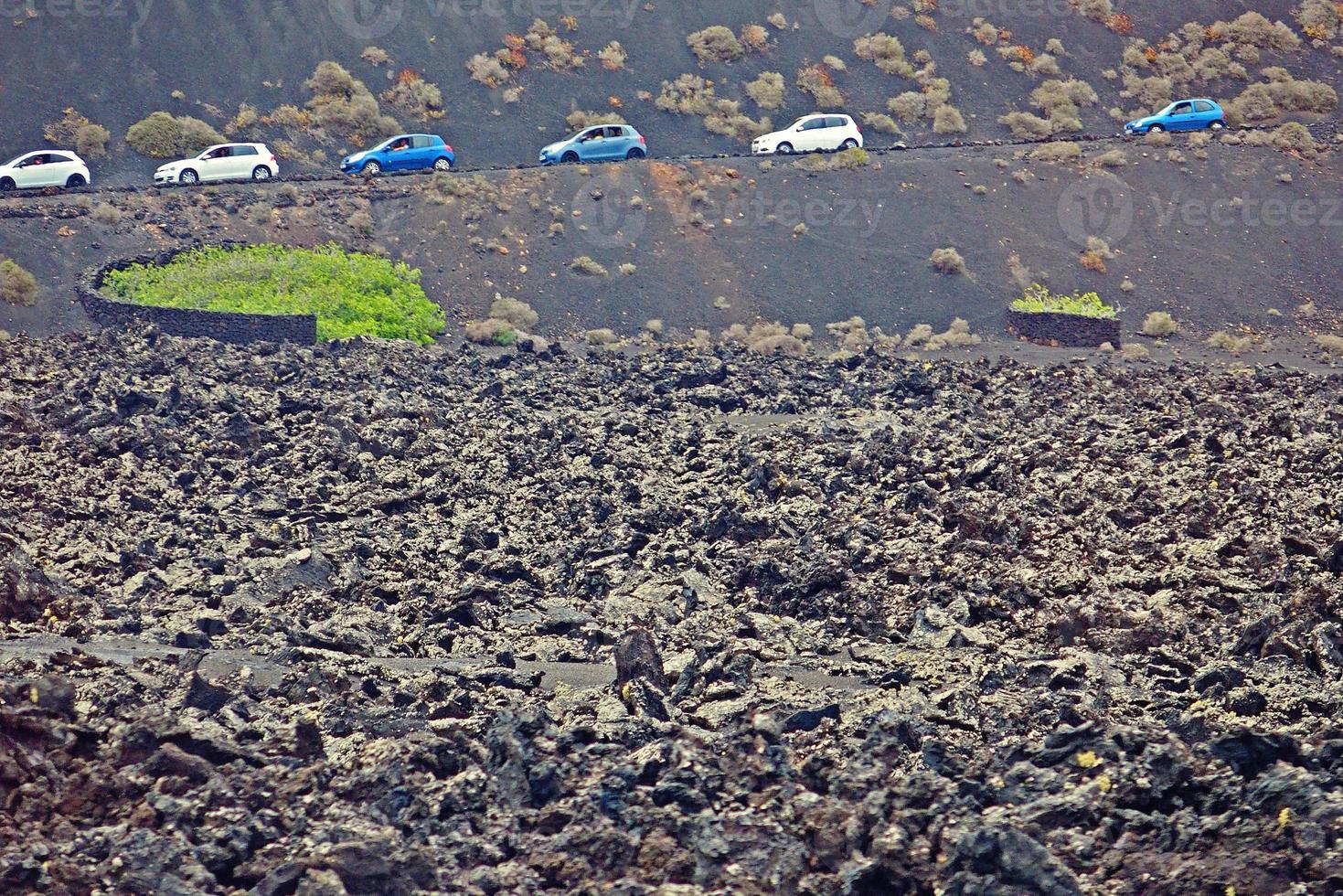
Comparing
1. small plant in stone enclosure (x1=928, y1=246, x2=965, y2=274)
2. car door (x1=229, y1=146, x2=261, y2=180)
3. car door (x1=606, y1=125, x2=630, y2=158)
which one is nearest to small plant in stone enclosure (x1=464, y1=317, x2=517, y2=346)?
car door (x1=229, y1=146, x2=261, y2=180)

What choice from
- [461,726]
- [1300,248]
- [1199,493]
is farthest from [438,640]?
[1300,248]

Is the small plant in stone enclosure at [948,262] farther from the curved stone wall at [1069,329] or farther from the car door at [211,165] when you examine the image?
the car door at [211,165]

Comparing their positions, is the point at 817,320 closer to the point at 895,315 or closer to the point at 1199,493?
the point at 895,315

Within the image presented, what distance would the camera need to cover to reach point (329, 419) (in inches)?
925

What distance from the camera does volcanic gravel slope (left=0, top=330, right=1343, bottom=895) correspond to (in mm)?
8008

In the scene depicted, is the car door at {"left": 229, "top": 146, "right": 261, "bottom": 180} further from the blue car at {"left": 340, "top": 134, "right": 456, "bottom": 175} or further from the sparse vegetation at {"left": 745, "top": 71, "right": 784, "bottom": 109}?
the sparse vegetation at {"left": 745, "top": 71, "right": 784, "bottom": 109}

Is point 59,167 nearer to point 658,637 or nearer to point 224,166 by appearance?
point 224,166

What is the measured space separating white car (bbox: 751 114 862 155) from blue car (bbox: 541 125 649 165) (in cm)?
413

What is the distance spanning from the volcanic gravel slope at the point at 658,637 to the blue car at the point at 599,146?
20.4m

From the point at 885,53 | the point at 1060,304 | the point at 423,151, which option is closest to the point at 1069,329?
the point at 1060,304

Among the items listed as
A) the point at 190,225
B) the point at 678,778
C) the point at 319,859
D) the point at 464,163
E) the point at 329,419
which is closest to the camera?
the point at 319,859

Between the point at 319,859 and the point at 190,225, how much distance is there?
3557cm

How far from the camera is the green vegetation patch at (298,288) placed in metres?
35.9

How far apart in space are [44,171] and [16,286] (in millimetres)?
8730
